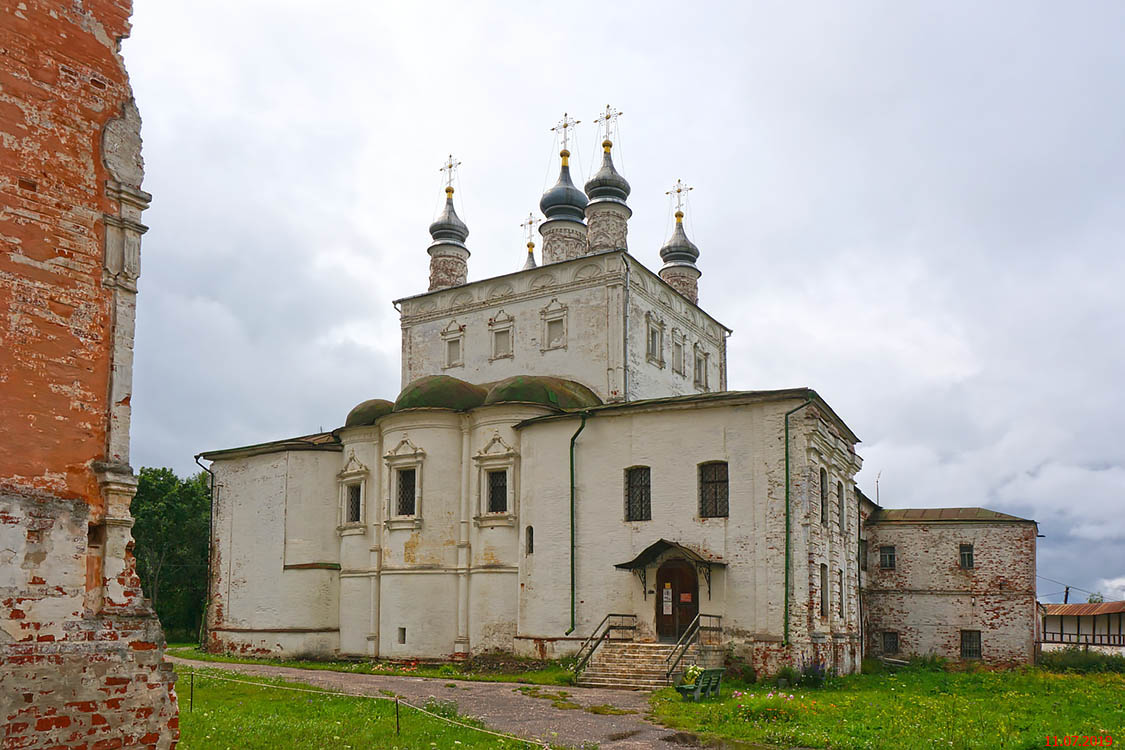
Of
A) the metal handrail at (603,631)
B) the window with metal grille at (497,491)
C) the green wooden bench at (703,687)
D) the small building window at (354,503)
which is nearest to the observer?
the green wooden bench at (703,687)

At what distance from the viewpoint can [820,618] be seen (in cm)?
2188

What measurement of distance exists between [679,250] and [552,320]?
8540mm

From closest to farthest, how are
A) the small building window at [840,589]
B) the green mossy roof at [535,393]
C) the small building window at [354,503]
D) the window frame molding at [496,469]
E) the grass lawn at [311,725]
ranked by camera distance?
the grass lawn at [311,725] < the small building window at [840,589] < the window frame molding at [496,469] < the green mossy roof at [535,393] < the small building window at [354,503]

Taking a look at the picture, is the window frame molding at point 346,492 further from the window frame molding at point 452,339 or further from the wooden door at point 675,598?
the wooden door at point 675,598

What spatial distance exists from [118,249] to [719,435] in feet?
48.5

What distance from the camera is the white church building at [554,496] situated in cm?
2138

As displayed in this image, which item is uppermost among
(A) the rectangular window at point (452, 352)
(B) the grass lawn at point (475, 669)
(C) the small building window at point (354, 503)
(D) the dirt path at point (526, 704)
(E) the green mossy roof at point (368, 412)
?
(A) the rectangular window at point (452, 352)

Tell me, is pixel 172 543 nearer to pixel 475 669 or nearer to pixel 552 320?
pixel 552 320

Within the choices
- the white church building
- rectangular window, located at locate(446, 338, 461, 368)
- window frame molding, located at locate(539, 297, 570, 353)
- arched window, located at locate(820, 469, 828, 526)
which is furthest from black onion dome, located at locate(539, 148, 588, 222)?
arched window, located at locate(820, 469, 828, 526)

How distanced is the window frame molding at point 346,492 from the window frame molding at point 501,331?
5.60 metres

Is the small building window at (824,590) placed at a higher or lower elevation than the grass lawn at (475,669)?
higher

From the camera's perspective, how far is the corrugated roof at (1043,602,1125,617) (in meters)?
41.1

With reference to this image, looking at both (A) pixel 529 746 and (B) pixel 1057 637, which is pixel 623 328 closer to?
(A) pixel 529 746

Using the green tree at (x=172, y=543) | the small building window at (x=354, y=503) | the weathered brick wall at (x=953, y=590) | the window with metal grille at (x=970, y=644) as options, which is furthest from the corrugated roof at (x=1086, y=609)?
the green tree at (x=172, y=543)
